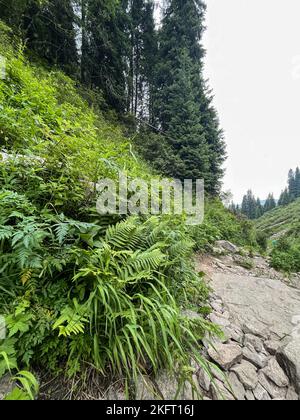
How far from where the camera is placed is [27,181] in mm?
1896

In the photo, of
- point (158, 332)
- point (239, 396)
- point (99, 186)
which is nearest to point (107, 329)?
point (158, 332)

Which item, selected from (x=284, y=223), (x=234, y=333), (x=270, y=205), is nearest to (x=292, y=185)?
(x=270, y=205)

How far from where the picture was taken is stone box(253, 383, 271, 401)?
1423 millimetres

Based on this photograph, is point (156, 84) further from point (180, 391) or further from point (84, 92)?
point (180, 391)

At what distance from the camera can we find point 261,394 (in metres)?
1.45

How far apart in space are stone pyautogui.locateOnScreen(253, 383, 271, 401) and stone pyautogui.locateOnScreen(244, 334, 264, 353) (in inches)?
17.1

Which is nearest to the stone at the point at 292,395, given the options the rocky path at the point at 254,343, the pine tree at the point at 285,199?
the rocky path at the point at 254,343

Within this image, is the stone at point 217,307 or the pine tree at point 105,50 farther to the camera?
the pine tree at point 105,50

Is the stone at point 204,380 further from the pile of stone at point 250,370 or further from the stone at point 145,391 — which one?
the stone at point 145,391

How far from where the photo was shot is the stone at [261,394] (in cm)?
142

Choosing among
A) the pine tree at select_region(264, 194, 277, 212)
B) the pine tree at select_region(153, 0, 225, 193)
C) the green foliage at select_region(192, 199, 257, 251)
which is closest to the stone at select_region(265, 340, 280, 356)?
the green foliage at select_region(192, 199, 257, 251)

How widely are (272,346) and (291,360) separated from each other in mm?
286

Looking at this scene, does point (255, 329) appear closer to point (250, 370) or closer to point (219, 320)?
point (219, 320)

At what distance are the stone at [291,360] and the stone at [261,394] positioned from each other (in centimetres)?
28
